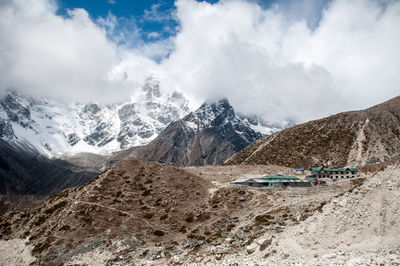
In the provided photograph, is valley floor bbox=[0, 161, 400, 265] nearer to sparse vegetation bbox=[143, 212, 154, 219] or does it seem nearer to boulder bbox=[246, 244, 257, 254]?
boulder bbox=[246, 244, 257, 254]

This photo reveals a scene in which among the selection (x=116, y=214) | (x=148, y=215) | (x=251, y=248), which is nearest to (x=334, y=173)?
(x=148, y=215)

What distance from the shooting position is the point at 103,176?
7444cm

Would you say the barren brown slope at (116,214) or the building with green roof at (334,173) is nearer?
the barren brown slope at (116,214)

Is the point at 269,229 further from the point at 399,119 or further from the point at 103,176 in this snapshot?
the point at 399,119

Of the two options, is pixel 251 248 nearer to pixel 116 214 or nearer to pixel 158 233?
pixel 158 233

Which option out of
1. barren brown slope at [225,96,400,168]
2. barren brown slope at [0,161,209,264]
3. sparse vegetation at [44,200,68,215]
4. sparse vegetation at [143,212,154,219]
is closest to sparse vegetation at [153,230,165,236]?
barren brown slope at [0,161,209,264]

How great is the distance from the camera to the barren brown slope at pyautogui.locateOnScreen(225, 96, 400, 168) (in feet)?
462

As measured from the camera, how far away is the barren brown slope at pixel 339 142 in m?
141

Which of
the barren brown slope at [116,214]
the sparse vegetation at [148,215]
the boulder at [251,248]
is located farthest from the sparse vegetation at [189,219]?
the boulder at [251,248]

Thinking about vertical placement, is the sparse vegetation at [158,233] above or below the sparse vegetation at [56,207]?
below

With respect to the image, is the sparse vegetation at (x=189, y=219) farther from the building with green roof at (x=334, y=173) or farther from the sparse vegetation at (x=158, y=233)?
the building with green roof at (x=334, y=173)

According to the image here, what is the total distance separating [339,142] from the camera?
153750 mm

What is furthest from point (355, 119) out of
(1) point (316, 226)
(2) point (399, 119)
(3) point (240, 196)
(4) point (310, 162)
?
(1) point (316, 226)

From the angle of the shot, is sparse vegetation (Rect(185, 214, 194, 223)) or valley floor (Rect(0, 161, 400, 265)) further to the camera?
sparse vegetation (Rect(185, 214, 194, 223))
